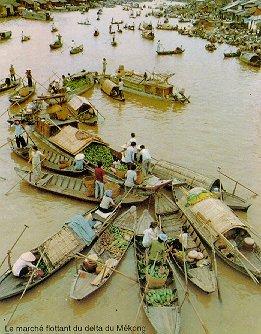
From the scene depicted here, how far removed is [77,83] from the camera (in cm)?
2530

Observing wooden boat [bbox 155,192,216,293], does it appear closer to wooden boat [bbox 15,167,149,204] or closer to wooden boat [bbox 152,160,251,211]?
wooden boat [bbox 15,167,149,204]

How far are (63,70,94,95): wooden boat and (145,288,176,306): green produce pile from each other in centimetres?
1682

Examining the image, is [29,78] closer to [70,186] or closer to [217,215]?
[70,186]

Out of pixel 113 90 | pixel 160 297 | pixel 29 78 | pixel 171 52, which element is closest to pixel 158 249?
pixel 160 297

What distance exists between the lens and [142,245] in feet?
37.4

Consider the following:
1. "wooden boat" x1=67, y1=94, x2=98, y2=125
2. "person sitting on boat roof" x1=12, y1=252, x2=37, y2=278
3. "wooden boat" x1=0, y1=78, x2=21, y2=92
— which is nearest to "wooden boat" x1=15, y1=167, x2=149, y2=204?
"person sitting on boat roof" x1=12, y1=252, x2=37, y2=278

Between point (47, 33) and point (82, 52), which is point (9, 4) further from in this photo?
point (82, 52)

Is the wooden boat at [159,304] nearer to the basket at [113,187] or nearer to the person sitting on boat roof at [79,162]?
the basket at [113,187]

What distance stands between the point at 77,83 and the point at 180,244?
17.1 m

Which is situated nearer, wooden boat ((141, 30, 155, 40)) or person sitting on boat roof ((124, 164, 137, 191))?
person sitting on boat roof ((124, 164, 137, 191))

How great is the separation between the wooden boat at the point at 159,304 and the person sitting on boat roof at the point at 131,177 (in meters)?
3.03

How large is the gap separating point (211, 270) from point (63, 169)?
7479 mm

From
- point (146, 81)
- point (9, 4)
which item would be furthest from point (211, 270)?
point (9, 4)

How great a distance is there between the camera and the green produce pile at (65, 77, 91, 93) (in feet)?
80.6
